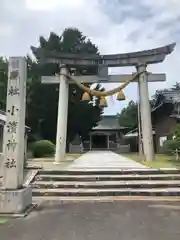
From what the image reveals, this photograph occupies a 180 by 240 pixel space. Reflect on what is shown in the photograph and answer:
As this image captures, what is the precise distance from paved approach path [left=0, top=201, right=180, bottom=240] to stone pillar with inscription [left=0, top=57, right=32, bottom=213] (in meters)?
0.50

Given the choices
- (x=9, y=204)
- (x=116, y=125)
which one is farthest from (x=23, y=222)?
(x=116, y=125)

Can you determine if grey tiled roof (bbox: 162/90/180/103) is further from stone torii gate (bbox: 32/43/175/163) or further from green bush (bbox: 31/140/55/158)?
green bush (bbox: 31/140/55/158)

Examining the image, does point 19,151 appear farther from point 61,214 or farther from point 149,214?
point 149,214

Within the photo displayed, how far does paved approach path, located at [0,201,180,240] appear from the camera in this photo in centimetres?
505

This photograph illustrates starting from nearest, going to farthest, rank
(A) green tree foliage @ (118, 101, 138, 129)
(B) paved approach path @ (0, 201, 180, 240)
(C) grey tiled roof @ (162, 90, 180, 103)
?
(B) paved approach path @ (0, 201, 180, 240) < (C) grey tiled roof @ (162, 90, 180, 103) < (A) green tree foliage @ (118, 101, 138, 129)

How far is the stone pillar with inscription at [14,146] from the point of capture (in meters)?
6.63

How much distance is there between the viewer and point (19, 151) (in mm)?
7137

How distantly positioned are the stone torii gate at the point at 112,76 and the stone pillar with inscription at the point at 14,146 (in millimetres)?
10096

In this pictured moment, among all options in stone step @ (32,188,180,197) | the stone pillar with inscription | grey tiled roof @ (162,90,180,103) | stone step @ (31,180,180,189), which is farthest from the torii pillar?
grey tiled roof @ (162,90,180,103)

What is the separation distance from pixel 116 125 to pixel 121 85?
36682 mm

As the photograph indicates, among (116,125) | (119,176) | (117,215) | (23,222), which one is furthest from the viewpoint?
(116,125)

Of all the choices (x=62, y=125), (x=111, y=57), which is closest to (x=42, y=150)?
(x=62, y=125)

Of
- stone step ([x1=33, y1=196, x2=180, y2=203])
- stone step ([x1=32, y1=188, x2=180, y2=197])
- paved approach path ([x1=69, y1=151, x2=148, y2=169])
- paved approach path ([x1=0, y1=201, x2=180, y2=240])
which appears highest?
paved approach path ([x1=69, y1=151, x2=148, y2=169])

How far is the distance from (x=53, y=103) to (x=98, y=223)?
1272 inches
